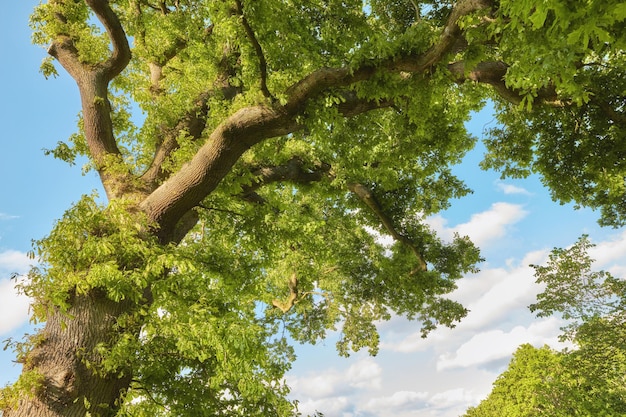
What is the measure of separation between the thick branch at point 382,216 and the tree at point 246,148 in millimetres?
70

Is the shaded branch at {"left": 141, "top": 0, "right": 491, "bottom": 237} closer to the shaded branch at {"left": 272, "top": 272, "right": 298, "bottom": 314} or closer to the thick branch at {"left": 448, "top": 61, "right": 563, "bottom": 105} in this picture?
the thick branch at {"left": 448, "top": 61, "right": 563, "bottom": 105}

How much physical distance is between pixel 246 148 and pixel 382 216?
761 centimetres

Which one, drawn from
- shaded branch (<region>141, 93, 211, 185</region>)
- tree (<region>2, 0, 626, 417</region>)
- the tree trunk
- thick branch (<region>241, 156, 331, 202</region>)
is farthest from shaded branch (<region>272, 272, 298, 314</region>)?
the tree trunk

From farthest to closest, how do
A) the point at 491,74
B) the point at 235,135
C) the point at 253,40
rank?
1. the point at 491,74
2. the point at 235,135
3. the point at 253,40

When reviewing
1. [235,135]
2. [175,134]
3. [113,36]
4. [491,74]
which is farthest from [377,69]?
[113,36]

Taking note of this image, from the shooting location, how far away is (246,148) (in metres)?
7.23

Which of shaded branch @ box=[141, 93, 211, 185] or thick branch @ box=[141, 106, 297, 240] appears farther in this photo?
shaded branch @ box=[141, 93, 211, 185]

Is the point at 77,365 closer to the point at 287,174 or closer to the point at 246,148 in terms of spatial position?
the point at 246,148

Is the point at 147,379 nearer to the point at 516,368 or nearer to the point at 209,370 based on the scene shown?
the point at 209,370

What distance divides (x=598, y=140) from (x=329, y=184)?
6320 mm

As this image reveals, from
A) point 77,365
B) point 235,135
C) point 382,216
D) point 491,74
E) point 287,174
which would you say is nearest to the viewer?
point 77,365

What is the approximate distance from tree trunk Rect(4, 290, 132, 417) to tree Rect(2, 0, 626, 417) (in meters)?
0.02

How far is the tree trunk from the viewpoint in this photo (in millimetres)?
5465

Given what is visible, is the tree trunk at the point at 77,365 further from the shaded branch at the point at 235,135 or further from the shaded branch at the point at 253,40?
the shaded branch at the point at 253,40
